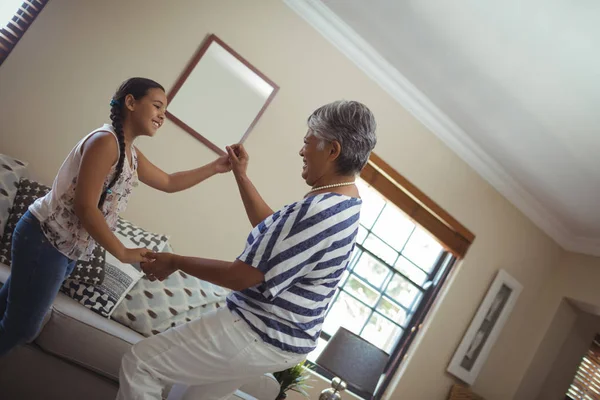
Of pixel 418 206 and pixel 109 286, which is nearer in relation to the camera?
pixel 109 286

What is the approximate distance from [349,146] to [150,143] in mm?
2267

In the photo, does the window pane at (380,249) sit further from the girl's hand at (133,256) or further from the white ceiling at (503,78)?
the girl's hand at (133,256)

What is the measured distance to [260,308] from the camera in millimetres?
1778

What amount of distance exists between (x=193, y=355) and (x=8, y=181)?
1.98 meters

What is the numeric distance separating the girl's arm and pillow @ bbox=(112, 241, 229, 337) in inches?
54.4

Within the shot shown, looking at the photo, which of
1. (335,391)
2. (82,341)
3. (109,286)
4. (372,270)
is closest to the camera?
(82,341)

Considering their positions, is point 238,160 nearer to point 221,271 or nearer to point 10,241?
point 221,271

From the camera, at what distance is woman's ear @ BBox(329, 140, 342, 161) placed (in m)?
1.93

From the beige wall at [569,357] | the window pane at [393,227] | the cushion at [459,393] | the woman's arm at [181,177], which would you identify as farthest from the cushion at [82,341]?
the beige wall at [569,357]

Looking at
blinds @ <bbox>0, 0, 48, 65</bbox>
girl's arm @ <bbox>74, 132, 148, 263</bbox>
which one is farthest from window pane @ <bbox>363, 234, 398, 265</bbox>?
girl's arm @ <bbox>74, 132, 148, 263</bbox>

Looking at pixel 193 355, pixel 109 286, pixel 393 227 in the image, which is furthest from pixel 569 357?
pixel 193 355

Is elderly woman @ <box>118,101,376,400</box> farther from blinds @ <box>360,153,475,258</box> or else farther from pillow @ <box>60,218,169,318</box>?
blinds @ <box>360,153,475,258</box>

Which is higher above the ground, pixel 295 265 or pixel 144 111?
pixel 144 111

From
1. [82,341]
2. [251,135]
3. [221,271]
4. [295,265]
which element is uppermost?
[251,135]
